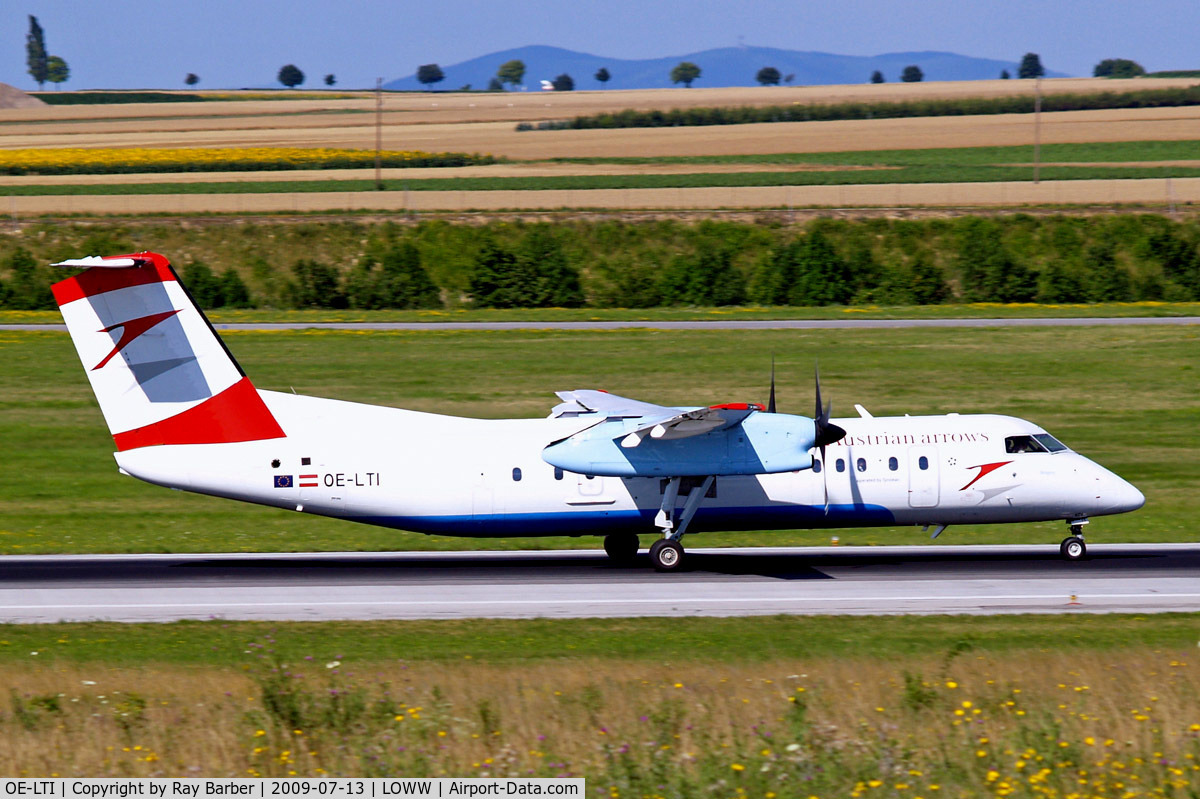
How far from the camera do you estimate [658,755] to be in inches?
488

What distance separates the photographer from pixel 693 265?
230 feet

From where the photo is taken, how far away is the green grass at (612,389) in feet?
96.7

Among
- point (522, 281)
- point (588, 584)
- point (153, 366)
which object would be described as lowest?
point (588, 584)

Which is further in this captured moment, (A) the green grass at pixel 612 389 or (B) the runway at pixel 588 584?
(A) the green grass at pixel 612 389

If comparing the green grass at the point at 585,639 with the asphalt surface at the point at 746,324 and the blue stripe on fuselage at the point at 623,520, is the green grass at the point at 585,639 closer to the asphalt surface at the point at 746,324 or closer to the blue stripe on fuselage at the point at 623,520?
the blue stripe on fuselage at the point at 623,520

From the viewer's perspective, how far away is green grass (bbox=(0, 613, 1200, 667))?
1869cm

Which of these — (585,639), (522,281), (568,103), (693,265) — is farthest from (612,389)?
(568,103)

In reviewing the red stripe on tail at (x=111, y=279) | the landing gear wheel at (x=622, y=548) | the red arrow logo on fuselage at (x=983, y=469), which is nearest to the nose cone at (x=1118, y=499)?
the red arrow logo on fuselage at (x=983, y=469)

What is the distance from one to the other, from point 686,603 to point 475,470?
194 inches

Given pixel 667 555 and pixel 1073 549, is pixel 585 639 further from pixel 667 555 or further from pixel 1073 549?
pixel 1073 549

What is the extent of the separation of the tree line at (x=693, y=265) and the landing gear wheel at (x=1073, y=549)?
43.7 meters

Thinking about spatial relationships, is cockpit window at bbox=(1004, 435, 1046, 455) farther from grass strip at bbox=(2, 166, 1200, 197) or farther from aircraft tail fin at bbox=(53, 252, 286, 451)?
grass strip at bbox=(2, 166, 1200, 197)

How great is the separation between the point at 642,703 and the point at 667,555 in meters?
10.2
